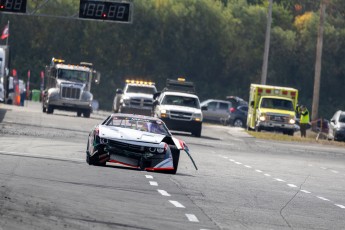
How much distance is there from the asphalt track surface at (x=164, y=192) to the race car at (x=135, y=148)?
27cm

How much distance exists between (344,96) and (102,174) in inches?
3131

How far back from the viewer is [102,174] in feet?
78.8

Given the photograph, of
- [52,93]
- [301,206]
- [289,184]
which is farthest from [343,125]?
[301,206]

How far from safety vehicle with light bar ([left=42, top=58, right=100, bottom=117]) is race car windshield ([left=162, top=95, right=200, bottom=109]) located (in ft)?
35.3

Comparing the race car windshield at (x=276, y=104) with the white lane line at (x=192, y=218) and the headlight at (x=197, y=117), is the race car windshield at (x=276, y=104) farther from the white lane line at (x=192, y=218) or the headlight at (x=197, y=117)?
the white lane line at (x=192, y=218)

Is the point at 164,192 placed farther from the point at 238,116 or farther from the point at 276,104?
the point at 238,116

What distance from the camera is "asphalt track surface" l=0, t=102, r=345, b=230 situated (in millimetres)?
15281

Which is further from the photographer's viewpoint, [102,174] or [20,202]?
[102,174]

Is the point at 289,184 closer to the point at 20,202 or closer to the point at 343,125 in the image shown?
the point at 20,202

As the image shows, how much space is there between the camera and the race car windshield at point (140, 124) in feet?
85.3

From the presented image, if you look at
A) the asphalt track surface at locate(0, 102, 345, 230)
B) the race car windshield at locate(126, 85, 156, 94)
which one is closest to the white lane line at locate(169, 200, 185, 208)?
the asphalt track surface at locate(0, 102, 345, 230)

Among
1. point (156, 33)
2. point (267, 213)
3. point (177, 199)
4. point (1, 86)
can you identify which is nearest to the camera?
point (267, 213)

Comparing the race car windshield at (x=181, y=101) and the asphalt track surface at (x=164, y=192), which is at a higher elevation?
the race car windshield at (x=181, y=101)

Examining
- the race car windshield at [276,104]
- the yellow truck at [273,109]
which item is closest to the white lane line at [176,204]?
the yellow truck at [273,109]
